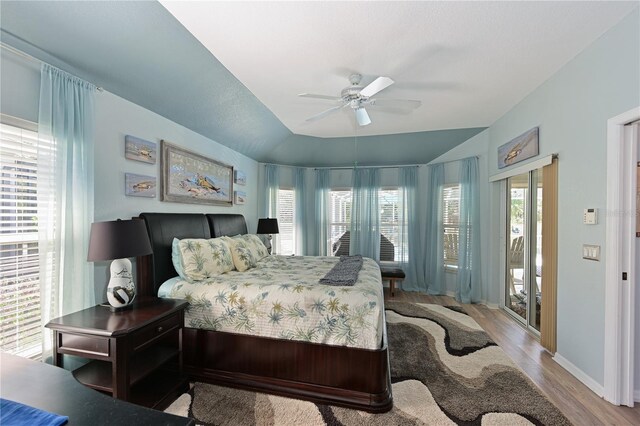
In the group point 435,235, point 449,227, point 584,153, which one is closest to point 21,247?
point 584,153

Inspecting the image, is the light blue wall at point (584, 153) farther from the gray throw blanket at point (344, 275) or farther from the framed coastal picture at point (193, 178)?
the framed coastal picture at point (193, 178)

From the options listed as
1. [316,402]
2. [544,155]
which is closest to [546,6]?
[544,155]

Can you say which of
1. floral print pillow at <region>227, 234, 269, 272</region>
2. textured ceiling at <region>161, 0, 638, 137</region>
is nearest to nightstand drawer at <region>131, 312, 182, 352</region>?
floral print pillow at <region>227, 234, 269, 272</region>

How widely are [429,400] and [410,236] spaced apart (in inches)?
131

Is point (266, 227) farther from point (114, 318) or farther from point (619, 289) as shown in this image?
point (619, 289)

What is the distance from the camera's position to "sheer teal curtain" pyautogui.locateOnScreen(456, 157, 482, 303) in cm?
428

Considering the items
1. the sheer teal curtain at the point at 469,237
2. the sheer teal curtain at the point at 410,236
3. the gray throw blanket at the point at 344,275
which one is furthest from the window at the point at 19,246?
the sheer teal curtain at the point at 469,237

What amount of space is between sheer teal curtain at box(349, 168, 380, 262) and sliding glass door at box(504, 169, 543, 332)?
7.02ft

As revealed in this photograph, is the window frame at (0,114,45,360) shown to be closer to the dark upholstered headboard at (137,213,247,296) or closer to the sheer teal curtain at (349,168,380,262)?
the dark upholstered headboard at (137,213,247,296)

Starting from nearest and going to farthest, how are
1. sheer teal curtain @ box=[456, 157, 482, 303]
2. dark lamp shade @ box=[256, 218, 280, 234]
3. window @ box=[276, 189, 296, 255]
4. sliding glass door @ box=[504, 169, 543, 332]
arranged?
sliding glass door @ box=[504, 169, 543, 332]
sheer teal curtain @ box=[456, 157, 482, 303]
dark lamp shade @ box=[256, 218, 280, 234]
window @ box=[276, 189, 296, 255]

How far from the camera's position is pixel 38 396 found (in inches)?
34.8

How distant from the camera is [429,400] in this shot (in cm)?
200

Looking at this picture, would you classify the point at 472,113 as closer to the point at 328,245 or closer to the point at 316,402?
the point at 328,245

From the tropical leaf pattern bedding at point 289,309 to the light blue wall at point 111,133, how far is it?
89 centimetres
